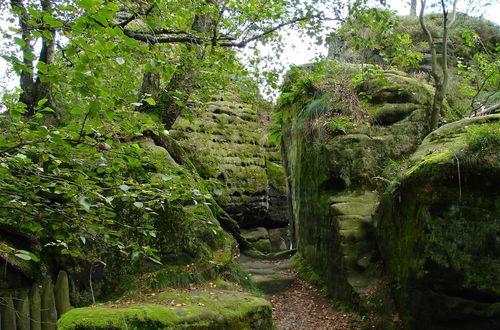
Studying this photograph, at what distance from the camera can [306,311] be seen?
794 centimetres

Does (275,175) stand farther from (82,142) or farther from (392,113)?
(82,142)

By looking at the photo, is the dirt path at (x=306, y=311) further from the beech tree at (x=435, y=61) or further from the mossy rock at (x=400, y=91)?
the mossy rock at (x=400, y=91)

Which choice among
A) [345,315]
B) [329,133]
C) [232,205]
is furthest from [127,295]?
[232,205]

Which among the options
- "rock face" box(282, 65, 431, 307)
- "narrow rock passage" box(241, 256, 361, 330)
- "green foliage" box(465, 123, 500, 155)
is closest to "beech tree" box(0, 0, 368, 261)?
"green foliage" box(465, 123, 500, 155)

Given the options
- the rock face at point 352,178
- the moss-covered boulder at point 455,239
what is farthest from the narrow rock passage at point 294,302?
the moss-covered boulder at point 455,239

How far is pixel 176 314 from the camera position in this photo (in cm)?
498

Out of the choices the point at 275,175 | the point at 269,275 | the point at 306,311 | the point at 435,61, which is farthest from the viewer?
the point at 275,175

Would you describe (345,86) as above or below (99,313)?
above

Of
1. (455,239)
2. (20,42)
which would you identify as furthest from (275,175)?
(20,42)

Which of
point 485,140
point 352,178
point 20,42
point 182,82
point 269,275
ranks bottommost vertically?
point 269,275

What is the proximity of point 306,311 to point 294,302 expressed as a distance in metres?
0.55

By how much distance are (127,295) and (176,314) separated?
1.29 m

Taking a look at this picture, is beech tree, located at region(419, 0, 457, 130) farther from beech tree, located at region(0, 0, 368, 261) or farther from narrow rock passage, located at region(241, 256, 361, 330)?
narrow rock passage, located at region(241, 256, 361, 330)

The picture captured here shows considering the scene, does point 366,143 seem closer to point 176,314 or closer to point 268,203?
point 176,314
